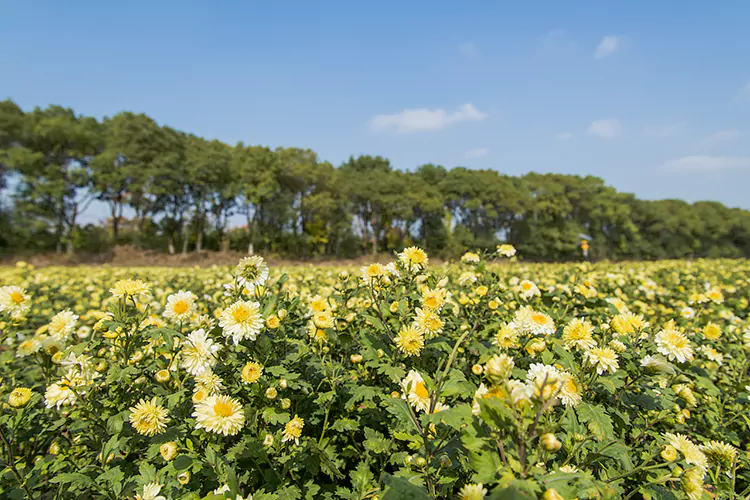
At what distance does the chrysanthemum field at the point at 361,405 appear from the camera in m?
1.15

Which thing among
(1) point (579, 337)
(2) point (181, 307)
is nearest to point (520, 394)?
(1) point (579, 337)

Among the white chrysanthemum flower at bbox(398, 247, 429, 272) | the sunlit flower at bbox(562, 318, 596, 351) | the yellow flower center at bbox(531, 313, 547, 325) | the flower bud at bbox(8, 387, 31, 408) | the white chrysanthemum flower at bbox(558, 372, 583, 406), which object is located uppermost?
the white chrysanthemum flower at bbox(398, 247, 429, 272)

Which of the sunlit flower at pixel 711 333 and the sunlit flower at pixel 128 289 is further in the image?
the sunlit flower at pixel 711 333

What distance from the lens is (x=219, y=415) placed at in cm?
127

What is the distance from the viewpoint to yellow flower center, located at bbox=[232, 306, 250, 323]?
143cm

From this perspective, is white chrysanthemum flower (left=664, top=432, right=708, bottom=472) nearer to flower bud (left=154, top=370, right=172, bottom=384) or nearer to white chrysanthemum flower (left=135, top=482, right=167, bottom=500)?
white chrysanthemum flower (left=135, top=482, right=167, bottom=500)

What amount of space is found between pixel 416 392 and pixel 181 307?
1.26m

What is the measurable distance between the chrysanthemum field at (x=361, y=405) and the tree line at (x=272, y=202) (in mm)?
23672

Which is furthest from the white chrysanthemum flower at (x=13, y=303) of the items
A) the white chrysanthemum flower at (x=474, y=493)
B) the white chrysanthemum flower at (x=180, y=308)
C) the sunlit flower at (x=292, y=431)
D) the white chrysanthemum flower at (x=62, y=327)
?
the white chrysanthemum flower at (x=474, y=493)

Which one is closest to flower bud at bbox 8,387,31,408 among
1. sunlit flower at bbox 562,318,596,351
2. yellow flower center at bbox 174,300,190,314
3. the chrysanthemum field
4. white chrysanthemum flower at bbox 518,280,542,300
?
the chrysanthemum field

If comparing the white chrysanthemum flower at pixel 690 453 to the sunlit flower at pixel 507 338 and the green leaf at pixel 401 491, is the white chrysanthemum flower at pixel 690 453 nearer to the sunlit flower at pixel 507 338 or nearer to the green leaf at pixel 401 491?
the sunlit flower at pixel 507 338

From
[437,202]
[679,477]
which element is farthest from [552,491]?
[437,202]

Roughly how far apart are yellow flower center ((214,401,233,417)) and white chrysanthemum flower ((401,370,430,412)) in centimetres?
66

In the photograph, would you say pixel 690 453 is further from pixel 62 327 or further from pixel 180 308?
pixel 62 327
